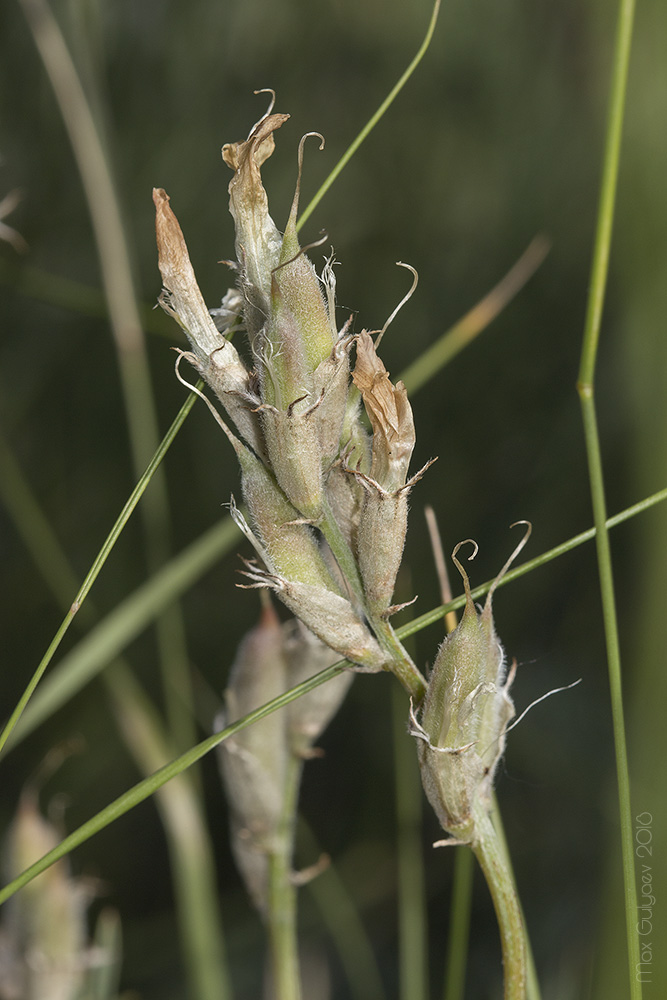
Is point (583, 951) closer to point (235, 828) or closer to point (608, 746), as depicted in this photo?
point (608, 746)

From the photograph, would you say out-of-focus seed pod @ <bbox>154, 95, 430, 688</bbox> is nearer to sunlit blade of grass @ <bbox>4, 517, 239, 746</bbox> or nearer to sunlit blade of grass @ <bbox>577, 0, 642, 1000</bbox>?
sunlit blade of grass @ <bbox>577, 0, 642, 1000</bbox>

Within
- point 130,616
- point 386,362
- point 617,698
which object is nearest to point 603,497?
point 617,698

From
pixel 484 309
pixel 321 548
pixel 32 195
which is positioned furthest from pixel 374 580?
pixel 32 195

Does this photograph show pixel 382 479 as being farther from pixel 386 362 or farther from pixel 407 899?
pixel 386 362

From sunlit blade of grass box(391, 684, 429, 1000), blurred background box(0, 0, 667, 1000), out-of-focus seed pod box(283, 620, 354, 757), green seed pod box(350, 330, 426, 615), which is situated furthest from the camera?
blurred background box(0, 0, 667, 1000)

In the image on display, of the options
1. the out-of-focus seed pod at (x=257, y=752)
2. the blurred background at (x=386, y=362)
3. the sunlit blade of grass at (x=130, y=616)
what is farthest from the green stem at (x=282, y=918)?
the blurred background at (x=386, y=362)

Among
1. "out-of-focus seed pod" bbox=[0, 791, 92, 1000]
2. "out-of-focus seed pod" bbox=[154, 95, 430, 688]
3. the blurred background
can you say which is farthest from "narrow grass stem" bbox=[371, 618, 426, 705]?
the blurred background

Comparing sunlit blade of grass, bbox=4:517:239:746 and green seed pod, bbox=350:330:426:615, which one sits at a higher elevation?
sunlit blade of grass, bbox=4:517:239:746
